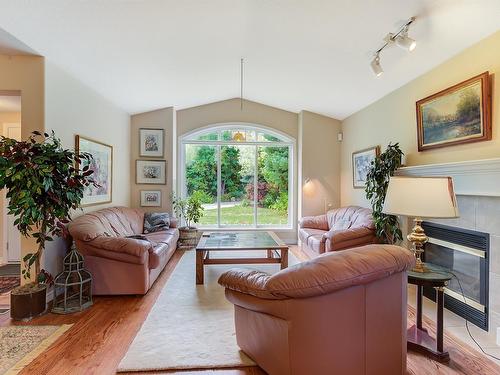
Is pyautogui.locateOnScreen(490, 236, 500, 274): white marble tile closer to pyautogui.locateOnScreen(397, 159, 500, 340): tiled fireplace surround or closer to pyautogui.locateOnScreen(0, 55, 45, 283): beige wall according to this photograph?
pyautogui.locateOnScreen(397, 159, 500, 340): tiled fireplace surround

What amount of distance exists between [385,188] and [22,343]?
4.14 m

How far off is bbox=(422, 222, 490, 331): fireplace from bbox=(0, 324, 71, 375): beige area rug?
12.1ft

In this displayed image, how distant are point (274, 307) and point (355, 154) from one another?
4.32 m

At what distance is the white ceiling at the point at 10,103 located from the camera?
3.70m

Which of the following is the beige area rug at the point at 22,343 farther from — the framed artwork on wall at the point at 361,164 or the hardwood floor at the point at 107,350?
the framed artwork on wall at the point at 361,164

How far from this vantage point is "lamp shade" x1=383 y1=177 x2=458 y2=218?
6.54 feet

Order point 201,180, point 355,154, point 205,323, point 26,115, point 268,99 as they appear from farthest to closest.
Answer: point 201,180 < point 268,99 < point 355,154 < point 26,115 < point 205,323

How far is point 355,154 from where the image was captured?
532cm

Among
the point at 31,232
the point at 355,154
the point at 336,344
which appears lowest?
the point at 336,344

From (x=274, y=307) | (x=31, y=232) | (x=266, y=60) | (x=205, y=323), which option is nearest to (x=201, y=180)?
(x=266, y=60)

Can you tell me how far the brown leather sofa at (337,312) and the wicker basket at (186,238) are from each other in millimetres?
3976

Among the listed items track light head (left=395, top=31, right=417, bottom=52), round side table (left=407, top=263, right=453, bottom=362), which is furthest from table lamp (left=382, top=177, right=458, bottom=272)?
track light head (left=395, top=31, right=417, bottom=52)

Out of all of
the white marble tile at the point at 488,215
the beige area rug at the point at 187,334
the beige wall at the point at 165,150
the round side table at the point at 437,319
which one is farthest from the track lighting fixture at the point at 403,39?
the beige wall at the point at 165,150

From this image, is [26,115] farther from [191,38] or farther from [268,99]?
[268,99]
